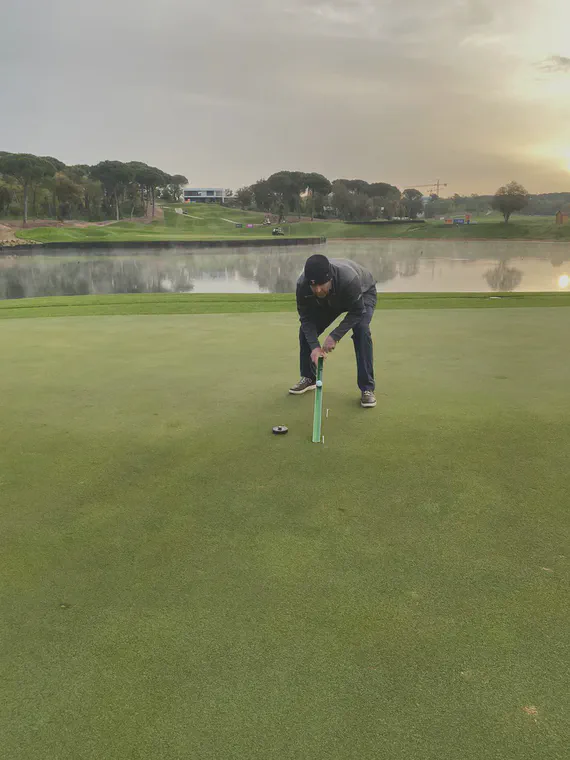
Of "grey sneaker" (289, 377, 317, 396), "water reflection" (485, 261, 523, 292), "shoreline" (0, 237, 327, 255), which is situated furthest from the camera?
"shoreline" (0, 237, 327, 255)

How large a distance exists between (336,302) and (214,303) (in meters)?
8.31

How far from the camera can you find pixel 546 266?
3064 centimetres

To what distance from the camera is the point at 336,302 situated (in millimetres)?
4746

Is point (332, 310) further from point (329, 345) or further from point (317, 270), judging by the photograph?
point (317, 270)

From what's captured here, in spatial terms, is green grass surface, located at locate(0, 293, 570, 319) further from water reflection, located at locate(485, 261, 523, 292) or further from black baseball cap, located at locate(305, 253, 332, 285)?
water reflection, located at locate(485, 261, 523, 292)

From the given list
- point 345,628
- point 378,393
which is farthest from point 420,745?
point 378,393

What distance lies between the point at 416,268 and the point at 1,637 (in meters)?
30.0

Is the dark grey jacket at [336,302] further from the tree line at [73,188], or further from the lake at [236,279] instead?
the tree line at [73,188]

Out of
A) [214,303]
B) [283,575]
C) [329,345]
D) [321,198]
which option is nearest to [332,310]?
[329,345]

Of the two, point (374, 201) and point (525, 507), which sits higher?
point (374, 201)

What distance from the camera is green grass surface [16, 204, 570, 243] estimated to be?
68.6m

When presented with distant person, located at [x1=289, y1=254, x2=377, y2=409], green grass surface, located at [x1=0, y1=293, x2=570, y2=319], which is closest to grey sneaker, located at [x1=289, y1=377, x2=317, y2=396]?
distant person, located at [x1=289, y1=254, x2=377, y2=409]

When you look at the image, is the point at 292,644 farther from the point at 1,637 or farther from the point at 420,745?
the point at 1,637

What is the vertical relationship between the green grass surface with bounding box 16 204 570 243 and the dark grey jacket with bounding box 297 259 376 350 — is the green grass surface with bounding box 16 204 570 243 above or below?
above
